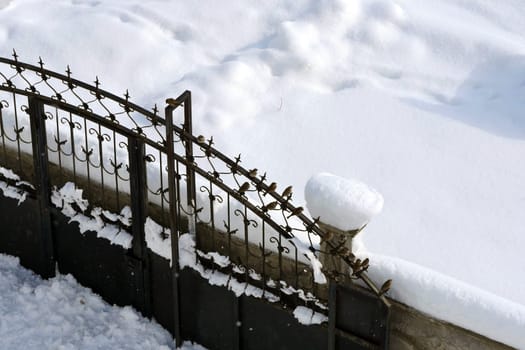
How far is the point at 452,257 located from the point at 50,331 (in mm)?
3181

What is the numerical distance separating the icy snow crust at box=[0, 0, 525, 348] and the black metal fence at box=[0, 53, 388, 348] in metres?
1.01

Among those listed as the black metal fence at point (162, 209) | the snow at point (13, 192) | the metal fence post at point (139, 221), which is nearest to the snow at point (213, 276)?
the black metal fence at point (162, 209)

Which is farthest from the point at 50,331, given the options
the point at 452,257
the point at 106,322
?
the point at 452,257

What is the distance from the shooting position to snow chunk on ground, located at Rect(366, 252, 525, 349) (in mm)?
4453

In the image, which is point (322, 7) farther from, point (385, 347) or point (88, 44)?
point (385, 347)

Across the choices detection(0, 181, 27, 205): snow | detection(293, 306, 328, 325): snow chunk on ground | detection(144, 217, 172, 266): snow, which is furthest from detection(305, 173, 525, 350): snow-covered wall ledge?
detection(0, 181, 27, 205): snow

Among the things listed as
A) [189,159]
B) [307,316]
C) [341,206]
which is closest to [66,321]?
[189,159]

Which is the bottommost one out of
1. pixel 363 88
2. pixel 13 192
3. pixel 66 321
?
pixel 66 321

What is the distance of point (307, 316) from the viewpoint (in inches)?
211

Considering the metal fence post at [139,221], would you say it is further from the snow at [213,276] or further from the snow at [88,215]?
the snow at [213,276]

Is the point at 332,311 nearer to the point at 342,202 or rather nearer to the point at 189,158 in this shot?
the point at 342,202

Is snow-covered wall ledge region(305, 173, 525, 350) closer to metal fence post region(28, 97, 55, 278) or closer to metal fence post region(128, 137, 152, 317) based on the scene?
metal fence post region(128, 137, 152, 317)

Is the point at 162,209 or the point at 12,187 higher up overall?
the point at 12,187

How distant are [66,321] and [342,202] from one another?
284cm
